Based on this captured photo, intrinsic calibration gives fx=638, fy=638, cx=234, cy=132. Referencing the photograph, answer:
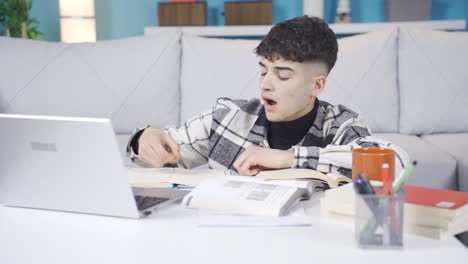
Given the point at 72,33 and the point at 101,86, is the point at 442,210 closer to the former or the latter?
the point at 101,86

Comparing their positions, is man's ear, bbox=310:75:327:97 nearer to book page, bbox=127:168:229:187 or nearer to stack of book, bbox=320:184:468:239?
book page, bbox=127:168:229:187

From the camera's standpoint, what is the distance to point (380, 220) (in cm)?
82

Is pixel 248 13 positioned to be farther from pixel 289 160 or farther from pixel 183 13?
pixel 289 160

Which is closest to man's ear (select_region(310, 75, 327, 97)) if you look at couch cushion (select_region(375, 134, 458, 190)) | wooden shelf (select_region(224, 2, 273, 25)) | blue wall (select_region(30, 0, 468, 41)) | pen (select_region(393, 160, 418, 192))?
pen (select_region(393, 160, 418, 192))

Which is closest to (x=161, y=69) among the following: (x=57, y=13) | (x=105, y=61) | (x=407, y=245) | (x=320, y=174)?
(x=105, y=61)

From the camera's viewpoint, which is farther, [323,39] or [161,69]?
[161,69]

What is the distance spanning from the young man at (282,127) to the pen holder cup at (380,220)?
39 cm

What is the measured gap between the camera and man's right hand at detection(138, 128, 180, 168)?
51.2 inches

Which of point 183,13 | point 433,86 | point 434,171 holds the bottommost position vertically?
point 434,171

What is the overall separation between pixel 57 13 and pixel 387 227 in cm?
386

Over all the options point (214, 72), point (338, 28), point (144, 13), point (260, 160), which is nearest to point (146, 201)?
point (260, 160)

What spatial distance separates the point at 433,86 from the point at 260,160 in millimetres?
1486

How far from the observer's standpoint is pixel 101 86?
2.50 metres

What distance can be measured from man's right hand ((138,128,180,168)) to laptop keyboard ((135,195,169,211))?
9.0 inches
